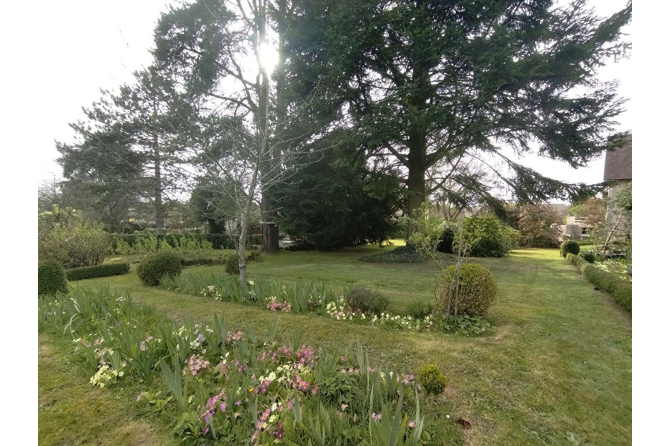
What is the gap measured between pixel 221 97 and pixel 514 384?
52.8 feet

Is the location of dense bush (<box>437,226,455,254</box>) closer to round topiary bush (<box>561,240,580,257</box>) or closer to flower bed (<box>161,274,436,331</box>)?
round topiary bush (<box>561,240,580,257</box>)

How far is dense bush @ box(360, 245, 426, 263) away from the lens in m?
11.6

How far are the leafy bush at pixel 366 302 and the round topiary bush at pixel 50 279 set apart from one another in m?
6.19

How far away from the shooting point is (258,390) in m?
2.23

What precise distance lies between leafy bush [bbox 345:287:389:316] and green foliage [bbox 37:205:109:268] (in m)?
10.3

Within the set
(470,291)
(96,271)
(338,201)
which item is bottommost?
(96,271)

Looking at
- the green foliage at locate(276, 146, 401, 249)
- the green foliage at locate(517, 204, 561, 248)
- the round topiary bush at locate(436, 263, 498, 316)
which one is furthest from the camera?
the green foliage at locate(517, 204, 561, 248)

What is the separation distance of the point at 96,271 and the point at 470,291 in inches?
451

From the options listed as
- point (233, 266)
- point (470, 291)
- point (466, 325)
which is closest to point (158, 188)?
point (233, 266)

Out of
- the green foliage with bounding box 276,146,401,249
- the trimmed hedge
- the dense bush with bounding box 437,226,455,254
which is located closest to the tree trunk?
the trimmed hedge

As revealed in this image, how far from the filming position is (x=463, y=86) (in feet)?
32.8

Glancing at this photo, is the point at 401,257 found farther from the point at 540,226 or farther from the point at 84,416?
the point at 540,226

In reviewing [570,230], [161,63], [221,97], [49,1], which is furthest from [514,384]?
[570,230]

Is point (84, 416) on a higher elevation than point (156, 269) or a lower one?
lower
